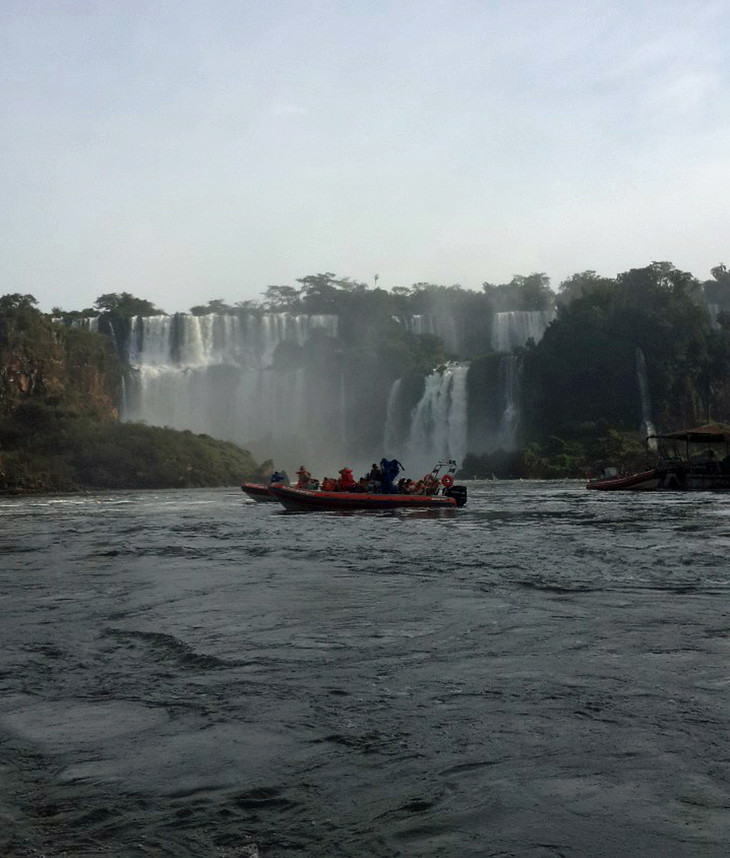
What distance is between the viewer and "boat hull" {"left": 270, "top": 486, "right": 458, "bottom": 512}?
34.6m

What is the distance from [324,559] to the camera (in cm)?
1917

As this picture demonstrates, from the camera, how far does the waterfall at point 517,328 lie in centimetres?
11494

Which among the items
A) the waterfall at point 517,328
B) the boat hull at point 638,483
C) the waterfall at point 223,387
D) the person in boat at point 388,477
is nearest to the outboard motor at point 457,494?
the person in boat at point 388,477

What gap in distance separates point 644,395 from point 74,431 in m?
54.8

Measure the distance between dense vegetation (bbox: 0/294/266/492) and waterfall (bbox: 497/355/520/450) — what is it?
24.8 m

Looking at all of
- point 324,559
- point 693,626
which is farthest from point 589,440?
point 693,626

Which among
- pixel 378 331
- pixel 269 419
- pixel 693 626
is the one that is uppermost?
pixel 378 331

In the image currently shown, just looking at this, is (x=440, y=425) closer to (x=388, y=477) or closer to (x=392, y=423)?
(x=392, y=423)

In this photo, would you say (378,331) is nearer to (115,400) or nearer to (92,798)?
(115,400)

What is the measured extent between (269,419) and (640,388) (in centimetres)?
4125

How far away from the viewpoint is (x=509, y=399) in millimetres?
95250

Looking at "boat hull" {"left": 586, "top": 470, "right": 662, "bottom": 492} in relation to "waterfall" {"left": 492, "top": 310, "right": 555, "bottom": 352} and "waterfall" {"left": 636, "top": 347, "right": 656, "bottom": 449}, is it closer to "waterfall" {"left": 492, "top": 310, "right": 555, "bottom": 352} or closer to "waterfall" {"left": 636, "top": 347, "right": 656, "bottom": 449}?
"waterfall" {"left": 636, "top": 347, "right": 656, "bottom": 449}

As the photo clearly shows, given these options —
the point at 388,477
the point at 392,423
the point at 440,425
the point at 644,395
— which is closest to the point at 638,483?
the point at 388,477

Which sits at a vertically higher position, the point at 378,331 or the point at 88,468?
the point at 378,331
